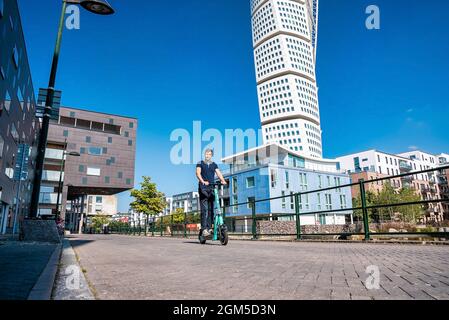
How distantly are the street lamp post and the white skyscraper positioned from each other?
10913 centimetres

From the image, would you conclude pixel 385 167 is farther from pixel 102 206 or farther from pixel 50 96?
pixel 50 96

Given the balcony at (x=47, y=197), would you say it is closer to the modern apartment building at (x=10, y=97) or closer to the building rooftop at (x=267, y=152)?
the modern apartment building at (x=10, y=97)

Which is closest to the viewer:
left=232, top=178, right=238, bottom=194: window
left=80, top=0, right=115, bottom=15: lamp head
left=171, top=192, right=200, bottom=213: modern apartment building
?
left=80, top=0, right=115, bottom=15: lamp head

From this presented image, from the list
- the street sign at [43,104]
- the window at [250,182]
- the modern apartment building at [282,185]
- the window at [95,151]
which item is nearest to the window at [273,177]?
the modern apartment building at [282,185]

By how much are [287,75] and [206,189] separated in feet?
401

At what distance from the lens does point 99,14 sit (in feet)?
29.8

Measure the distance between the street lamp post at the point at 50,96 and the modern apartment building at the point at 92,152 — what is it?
129 ft

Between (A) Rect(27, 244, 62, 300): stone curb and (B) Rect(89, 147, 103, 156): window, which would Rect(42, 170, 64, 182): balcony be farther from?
(A) Rect(27, 244, 62, 300): stone curb

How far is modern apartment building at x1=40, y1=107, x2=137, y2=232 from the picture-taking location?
46.7m

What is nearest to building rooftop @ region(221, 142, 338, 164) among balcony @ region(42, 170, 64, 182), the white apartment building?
balcony @ region(42, 170, 64, 182)

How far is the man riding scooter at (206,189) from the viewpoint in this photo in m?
7.26

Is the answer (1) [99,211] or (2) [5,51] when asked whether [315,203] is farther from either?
(1) [99,211]
